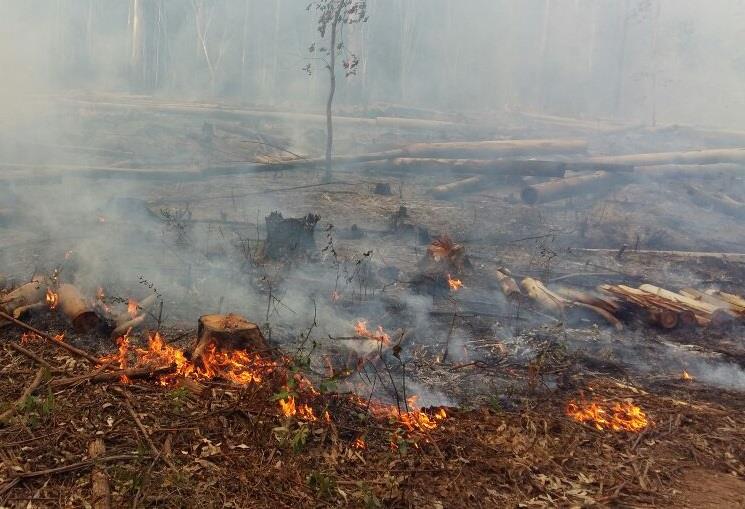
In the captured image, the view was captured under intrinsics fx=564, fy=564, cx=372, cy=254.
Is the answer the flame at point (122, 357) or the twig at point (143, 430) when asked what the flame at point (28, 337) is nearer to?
the flame at point (122, 357)

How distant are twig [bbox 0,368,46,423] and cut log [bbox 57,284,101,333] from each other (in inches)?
35.5

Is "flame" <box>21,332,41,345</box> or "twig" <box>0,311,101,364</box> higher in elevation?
"twig" <box>0,311,101,364</box>

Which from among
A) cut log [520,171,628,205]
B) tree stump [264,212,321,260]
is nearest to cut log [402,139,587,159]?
cut log [520,171,628,205]

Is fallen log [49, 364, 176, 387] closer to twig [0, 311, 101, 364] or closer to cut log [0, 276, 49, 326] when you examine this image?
twig [0, 311, 101, 364]

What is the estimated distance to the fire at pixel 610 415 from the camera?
446 centimetres

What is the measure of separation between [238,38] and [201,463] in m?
34.5

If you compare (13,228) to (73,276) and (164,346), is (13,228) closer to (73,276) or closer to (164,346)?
(73,276)

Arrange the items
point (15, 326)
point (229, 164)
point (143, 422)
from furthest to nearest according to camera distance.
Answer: point (229, 164) < point (15, 326) < point (143, 422)

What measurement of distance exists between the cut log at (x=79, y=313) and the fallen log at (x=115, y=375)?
1.04m

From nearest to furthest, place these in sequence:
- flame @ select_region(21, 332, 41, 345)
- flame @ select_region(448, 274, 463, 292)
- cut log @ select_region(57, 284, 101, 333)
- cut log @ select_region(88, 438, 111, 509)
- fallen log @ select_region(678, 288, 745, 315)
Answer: cut log @ select_region(88, 438, 111, 509) < flame @ select_region(21, 332, 41, 345) < cut log @ select_region(57, 284, 101, 333) < fallen log @ select_region(678, 288, 745, 315) < flame @ select_region(448, 274, 463, 292)

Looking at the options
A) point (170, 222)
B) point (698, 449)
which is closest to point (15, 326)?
point (170, 222)

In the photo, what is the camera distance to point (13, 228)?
343 inches

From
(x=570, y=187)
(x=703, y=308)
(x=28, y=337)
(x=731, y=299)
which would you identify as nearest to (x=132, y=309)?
(x=28, y=337)

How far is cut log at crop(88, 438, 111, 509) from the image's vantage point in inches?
125
